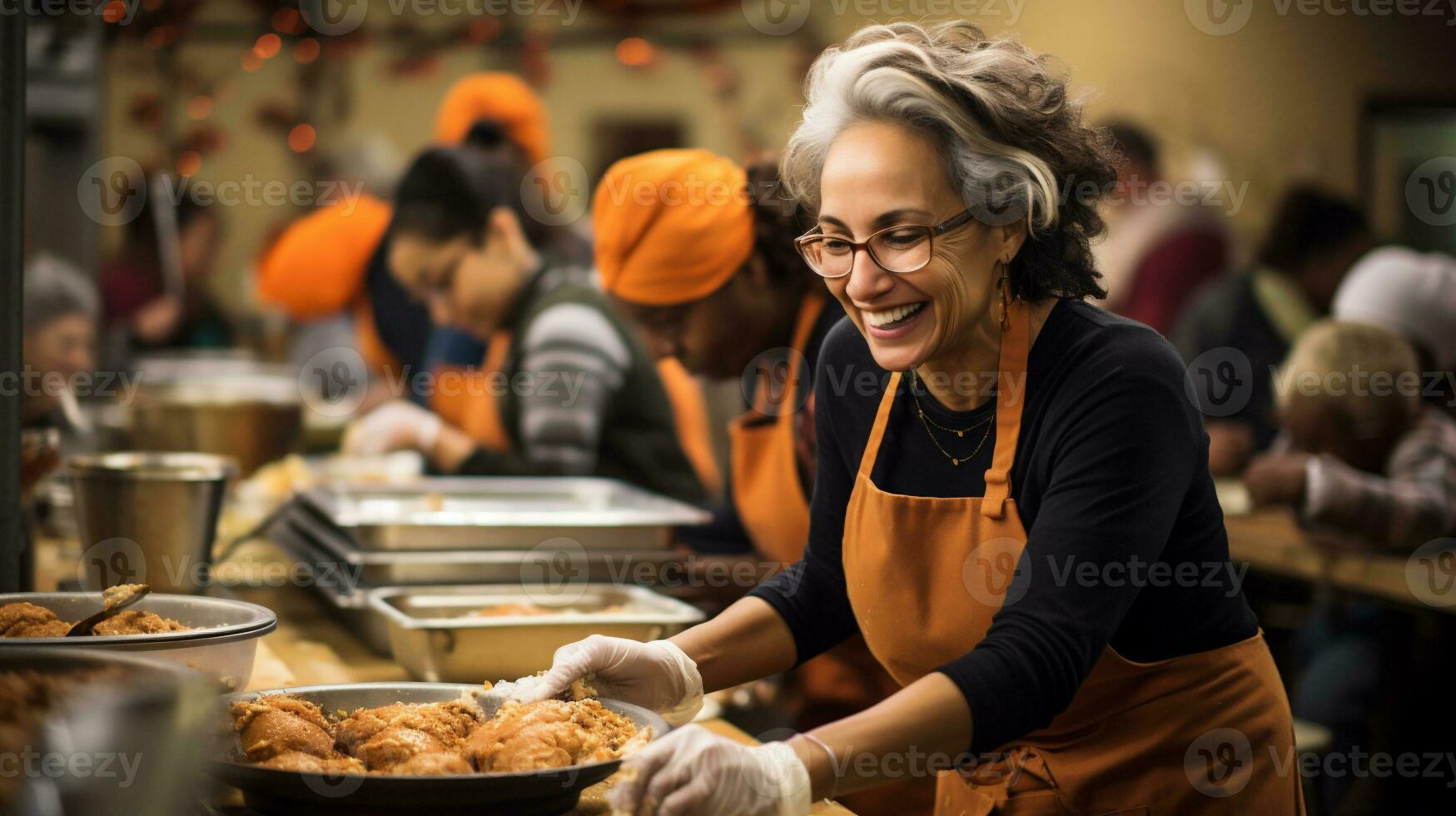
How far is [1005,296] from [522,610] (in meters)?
0.87

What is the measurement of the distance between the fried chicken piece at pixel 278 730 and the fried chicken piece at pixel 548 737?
0.48ft

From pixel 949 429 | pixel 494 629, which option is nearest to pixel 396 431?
pixel 494 629

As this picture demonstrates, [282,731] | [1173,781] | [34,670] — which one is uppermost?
[34,670]

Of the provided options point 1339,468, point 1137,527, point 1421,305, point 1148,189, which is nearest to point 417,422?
point 1339,468

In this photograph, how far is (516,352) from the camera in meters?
3.51

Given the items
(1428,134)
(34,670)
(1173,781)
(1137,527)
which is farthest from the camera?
(1428,134)

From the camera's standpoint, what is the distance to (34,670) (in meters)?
0.97

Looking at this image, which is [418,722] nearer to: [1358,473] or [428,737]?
[428,737]

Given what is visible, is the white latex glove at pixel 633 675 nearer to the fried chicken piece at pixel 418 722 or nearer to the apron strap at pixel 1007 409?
the fried chicken piece at pixel 418 722

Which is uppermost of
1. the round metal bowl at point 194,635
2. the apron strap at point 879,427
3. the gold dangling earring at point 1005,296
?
the gold dangling earring at point 1005,296

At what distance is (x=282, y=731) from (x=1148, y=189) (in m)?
4.94

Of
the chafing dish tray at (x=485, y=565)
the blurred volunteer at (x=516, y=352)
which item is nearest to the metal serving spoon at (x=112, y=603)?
the chafing dish tray at (x=485, y=565)

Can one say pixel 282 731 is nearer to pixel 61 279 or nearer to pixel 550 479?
pixel 550 479

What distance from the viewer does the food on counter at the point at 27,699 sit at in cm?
84
